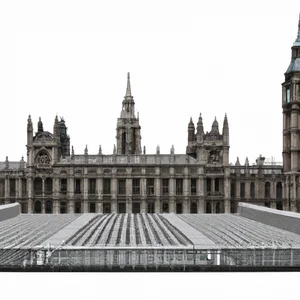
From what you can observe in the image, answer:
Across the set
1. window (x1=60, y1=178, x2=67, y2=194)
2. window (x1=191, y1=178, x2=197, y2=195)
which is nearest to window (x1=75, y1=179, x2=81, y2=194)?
window (x1=60, y1=178, x2=67, y2=194)

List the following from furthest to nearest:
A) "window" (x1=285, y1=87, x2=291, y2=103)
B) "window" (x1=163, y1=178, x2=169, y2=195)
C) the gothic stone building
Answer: "window" (x1=285, y1=87, x2=291, y2=103)
"window" (x1=163, y1=178, x2=169, y2=195)
the gothic stone building

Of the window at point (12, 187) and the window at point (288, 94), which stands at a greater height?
the window at point (288, 94)

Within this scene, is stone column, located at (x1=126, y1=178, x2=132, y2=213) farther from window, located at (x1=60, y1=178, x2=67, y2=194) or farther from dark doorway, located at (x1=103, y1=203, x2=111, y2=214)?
window, located at (x1=60, y1=178, x2=67, y2=194)

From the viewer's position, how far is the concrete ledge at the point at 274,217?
5265cm

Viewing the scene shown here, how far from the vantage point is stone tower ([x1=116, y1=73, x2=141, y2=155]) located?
11594cm

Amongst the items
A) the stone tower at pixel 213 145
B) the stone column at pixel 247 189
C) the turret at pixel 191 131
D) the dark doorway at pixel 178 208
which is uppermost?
the turret at pixel 191 131

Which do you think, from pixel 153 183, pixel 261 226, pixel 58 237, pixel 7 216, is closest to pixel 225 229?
pixel 261 226

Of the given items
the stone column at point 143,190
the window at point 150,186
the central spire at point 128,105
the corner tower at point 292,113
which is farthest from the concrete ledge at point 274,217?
the central spire at point 128,105

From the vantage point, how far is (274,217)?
6038cm

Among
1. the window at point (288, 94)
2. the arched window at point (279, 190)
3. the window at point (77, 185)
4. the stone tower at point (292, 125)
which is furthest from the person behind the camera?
the arched window at point (279, 190)

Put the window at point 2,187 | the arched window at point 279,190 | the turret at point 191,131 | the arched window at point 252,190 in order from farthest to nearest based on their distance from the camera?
the turret at point 191,131 < the arched window at point 279,190 < the arched window at point 252,190 < the window at point 2,187

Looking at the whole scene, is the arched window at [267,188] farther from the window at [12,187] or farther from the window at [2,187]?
the window at [2,187]

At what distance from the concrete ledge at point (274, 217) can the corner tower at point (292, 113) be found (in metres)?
25.1

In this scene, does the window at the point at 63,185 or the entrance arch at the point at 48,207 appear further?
the window at the point at 63,185
